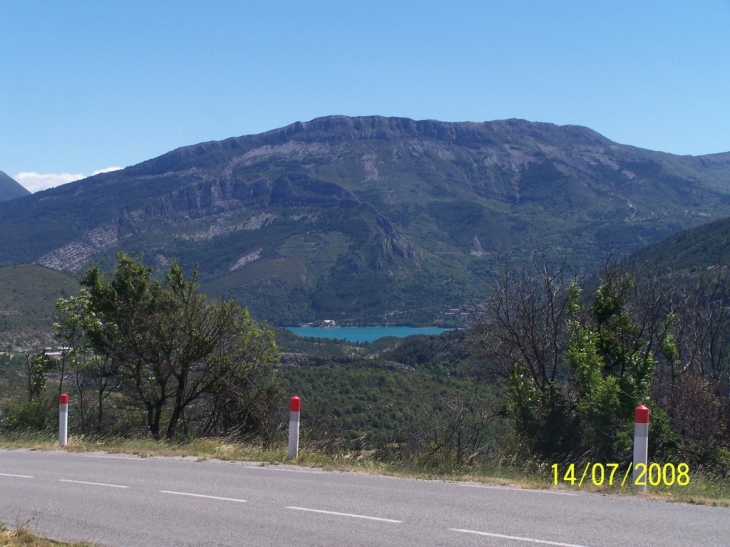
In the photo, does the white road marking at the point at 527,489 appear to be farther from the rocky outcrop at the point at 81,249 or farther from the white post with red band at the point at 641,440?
the rocky outcrop at the point at 81,249

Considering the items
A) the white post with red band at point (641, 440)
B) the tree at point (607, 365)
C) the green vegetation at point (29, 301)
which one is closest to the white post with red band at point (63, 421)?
the tree at point (607, 365)

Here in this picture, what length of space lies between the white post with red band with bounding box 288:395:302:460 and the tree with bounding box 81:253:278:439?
6.20m

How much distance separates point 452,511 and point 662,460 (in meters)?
4.13

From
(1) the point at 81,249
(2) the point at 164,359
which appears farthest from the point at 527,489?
(1) the point at 81,249

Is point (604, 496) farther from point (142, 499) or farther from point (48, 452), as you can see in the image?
point (48, 452)

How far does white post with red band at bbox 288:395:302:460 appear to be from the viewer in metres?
10.3

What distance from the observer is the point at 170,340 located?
52.6ft

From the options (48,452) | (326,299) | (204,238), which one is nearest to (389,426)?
(48,452)

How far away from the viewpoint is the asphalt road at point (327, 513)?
6.39 meters

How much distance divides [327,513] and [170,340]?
9619mm

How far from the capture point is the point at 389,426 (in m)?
29.5

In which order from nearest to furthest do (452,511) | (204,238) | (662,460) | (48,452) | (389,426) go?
(452,511) < (662,460) < (48,452) < (389,426) < (204,238)

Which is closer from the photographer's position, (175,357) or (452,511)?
(452,511)

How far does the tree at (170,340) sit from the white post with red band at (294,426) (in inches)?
244
